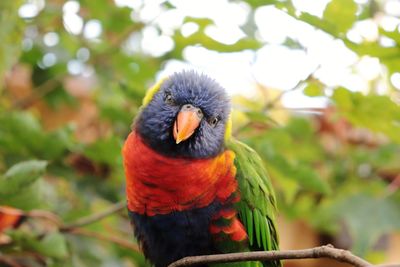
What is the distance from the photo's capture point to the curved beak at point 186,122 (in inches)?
61.0

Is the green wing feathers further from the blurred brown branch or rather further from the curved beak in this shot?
the blurred brown branch

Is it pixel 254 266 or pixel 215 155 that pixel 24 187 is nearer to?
pixel 215 155

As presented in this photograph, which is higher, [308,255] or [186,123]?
[186,123]

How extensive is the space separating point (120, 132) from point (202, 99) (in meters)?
0.98

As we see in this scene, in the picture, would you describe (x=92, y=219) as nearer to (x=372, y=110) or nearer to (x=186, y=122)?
(x=186, y=122)

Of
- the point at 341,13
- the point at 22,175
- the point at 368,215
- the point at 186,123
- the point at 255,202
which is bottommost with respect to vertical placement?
the point at 368,215

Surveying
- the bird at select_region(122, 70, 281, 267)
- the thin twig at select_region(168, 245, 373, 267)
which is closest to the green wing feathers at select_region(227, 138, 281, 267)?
the bird at select_region(122, 70, 281, 267)

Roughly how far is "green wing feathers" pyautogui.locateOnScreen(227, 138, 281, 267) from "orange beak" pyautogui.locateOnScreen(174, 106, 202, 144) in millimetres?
141

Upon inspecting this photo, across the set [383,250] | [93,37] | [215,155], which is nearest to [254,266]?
[215,155]

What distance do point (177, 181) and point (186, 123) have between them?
0.48 ft

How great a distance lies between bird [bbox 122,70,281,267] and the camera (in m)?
1.58

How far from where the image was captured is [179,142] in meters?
1.60

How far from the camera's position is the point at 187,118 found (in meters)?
1.56

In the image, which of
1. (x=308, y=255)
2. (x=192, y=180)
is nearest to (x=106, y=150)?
(x=192, y=180)
